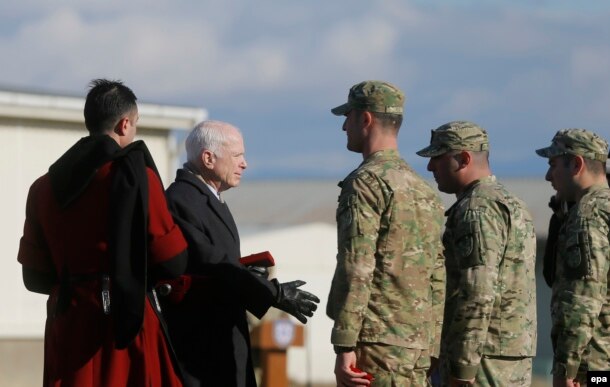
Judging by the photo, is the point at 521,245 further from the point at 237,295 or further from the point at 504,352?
the point at 237,295

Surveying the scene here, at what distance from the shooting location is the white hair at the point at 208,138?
6.85m

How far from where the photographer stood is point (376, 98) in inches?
258

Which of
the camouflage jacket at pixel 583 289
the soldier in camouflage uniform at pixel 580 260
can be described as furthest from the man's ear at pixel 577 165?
the camouflage jacket at pixel 583 289

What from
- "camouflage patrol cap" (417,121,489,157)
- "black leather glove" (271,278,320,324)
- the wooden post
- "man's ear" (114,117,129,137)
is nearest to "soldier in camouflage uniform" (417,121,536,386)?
"camouflage patrol cap" (417,121,489,157)

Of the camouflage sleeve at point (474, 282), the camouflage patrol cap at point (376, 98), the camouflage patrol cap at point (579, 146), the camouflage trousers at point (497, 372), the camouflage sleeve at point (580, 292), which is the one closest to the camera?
the camouflage patrol cap at point (376, 98)

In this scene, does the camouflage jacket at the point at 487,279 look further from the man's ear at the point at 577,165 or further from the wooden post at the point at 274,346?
the wooden post at the point at 274,346

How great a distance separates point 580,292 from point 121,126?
2.77m

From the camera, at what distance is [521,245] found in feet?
24.2

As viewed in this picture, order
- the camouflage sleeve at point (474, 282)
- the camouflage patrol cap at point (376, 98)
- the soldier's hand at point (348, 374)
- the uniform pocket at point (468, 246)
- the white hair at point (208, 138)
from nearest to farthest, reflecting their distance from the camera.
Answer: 1. the soldier's hand at point (348, 374)
2. the camouflage patrol cap at point (376, 98)
3. the white hair at point (208, 138)
4. the camouflage sleeve at point (474, 282)
5. the uniform pocket at point (468, 246)

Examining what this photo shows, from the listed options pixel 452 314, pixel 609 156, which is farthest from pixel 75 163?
pixel 609 156

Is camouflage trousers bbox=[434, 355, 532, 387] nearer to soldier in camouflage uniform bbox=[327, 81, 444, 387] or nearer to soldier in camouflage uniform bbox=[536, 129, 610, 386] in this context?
soldier in camouflage uniform bbox=[536, 129, 610, 386]

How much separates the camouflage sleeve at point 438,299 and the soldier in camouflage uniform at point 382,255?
0.04m

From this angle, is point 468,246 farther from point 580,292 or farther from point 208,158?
point 208,158

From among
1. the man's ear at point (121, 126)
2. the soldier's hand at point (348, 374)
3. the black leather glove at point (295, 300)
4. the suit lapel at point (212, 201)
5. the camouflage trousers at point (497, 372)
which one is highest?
the man's ear at point (121, 126)
